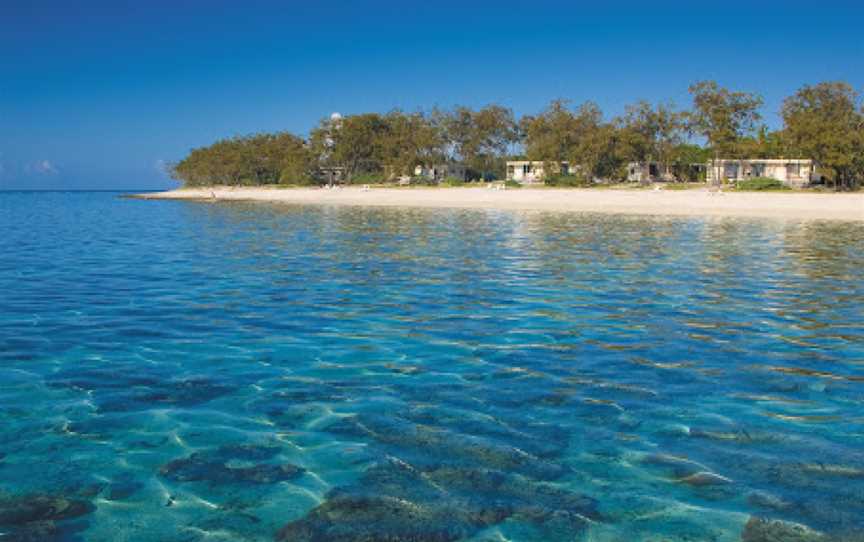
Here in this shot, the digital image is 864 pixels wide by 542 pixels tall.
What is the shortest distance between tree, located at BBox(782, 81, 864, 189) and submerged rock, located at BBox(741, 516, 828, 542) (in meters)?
74.6

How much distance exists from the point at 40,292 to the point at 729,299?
603 inches

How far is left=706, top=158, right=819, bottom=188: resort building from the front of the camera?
8325 cm

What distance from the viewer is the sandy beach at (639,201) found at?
50.5m

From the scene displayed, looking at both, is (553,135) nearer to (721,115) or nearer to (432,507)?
(721,115)

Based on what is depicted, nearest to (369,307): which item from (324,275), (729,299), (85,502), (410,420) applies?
(324,275)

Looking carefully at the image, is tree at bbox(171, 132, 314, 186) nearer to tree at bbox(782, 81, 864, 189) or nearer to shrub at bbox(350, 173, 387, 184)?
shrub at bbox(350, 173, 387, 184)

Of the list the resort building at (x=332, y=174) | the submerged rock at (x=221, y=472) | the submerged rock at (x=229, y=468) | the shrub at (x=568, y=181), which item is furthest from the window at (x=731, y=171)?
the submerged rock at (x=221, y=472)

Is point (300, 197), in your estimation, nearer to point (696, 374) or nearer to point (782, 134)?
point (782, 134)

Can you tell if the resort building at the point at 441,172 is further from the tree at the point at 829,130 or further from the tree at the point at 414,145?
the tree at the point at 829,130

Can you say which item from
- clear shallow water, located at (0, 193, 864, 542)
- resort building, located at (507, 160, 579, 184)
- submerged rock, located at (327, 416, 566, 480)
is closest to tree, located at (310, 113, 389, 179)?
resort building, located at (507, 160, 579, 184)

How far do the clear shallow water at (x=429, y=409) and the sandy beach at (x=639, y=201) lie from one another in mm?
37494

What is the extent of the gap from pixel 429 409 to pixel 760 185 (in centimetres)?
7396

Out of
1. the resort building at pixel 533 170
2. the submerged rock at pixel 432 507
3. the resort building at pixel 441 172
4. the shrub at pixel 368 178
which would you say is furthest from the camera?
the shrub at pixel 368 178

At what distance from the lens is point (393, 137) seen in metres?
111
